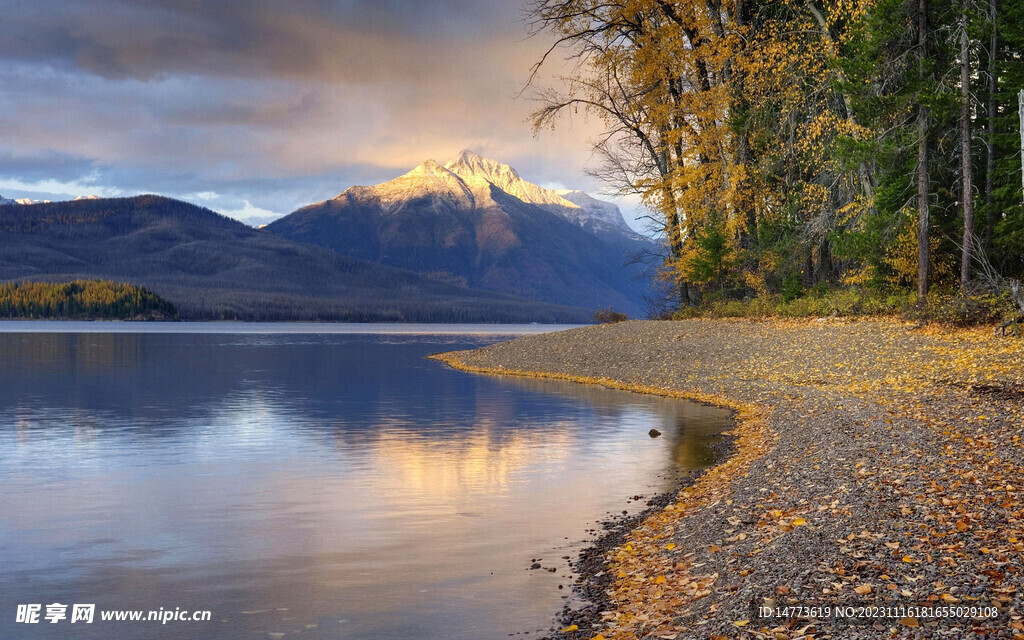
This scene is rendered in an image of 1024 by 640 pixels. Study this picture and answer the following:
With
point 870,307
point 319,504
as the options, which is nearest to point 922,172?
point 870,307

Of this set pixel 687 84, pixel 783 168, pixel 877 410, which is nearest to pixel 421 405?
pixel 877 410

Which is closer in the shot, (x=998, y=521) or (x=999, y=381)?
(x=998, y=521)

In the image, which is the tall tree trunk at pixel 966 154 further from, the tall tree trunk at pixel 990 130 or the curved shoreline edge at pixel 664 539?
the curved shoreline edge at pixel 664 539

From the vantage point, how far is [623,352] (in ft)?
150

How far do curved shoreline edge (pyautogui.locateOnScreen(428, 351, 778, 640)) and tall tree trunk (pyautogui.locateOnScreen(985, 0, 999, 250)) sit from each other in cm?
1372

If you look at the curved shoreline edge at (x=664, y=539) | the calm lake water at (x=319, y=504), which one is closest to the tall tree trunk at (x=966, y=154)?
the curved shoreline edge at (x=664, y=539)

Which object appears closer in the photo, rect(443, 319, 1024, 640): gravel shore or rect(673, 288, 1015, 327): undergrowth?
rect(443, 319, 1024, 640): gravel shore

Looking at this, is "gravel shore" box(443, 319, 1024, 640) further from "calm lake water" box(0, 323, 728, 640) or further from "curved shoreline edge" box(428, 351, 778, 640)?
"calm lake water" box(0, 323, 728, 640)

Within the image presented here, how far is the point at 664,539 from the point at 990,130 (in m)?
27.1

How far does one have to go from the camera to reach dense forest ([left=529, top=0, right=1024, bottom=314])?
103 feet

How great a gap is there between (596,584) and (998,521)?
4.90m

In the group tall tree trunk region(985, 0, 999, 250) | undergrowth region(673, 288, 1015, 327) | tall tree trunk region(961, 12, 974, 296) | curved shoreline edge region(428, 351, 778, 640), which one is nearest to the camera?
curved shoreline edge region(428, 351, 778, 640)

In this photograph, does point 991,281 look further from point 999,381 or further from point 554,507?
point 554,507

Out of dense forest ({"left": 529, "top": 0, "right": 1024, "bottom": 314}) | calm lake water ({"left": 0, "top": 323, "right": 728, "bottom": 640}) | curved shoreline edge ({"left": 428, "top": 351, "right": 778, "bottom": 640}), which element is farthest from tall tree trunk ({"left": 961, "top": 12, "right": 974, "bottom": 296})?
calm lake water ({"left": 0, "top": 323, "right": 728, "bottom": 640})
